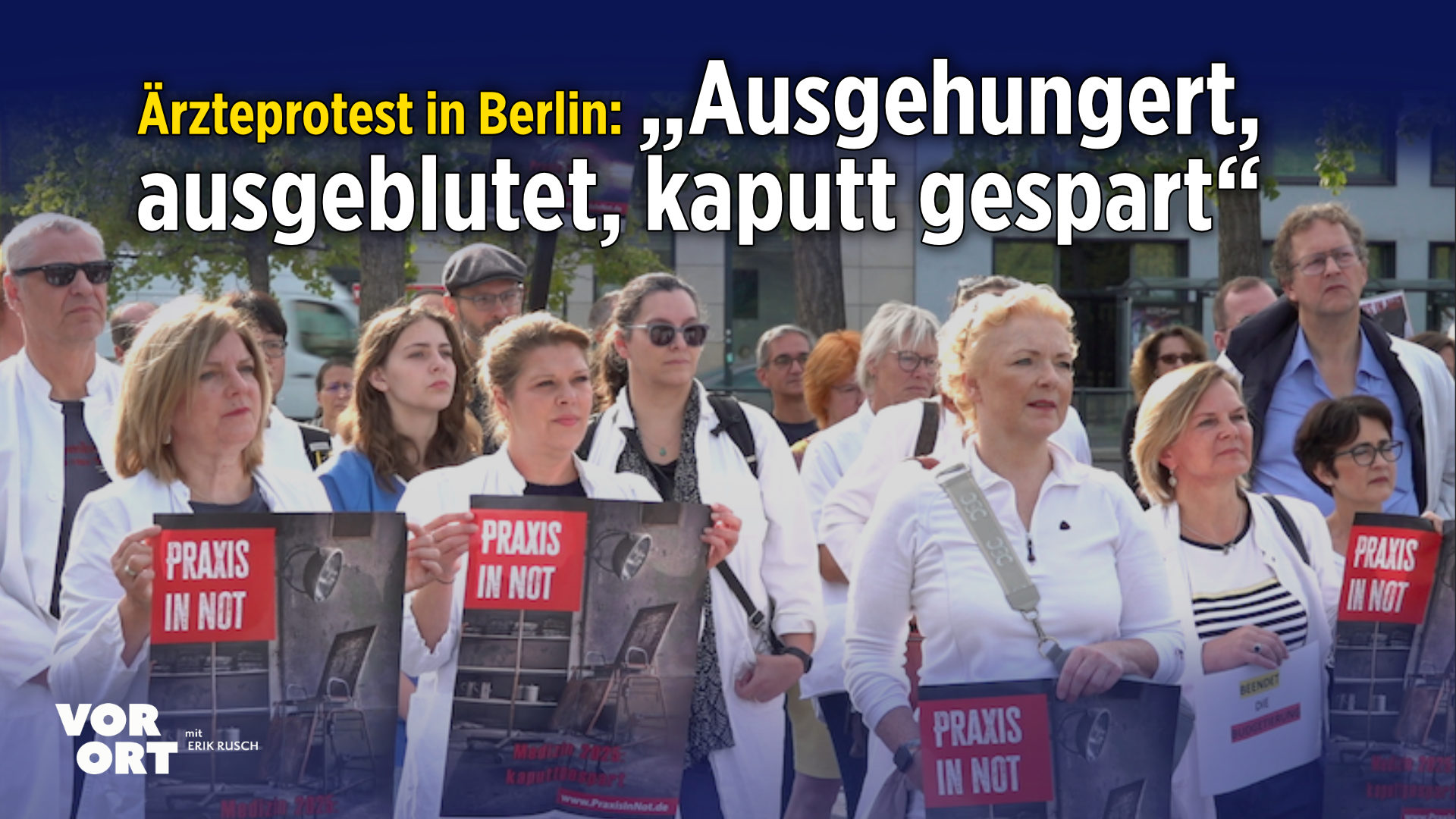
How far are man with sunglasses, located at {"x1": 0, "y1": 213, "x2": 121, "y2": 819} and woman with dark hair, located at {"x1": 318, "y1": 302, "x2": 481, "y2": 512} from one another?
2.06 feet

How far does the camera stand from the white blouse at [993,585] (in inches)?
133

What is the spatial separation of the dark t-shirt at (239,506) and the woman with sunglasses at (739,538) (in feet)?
2.97

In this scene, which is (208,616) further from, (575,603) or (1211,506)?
(1211,506)

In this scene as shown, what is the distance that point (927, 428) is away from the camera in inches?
177

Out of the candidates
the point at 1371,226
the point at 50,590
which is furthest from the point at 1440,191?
the point at 50,590

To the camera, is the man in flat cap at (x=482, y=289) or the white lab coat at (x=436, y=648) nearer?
the white lab coat at (x=436, y=648)

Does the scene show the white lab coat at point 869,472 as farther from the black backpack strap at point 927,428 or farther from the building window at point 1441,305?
the building window at point 1441,305

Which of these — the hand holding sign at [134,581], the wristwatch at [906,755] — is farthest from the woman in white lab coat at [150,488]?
the wristwatch at [906,755]

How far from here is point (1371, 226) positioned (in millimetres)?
26797

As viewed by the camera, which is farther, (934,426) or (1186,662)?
(934,426)

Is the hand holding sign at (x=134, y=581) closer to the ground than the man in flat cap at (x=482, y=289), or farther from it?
closer to the ground

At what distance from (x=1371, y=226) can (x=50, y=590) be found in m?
26.4

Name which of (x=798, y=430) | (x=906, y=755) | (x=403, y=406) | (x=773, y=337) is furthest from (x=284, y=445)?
(x=773, y=337)

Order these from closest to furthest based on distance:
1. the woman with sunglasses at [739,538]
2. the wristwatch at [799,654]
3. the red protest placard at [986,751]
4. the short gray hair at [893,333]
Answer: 1. the red protest placard at [986,751]
2. the woman with sunglasses at [739,538]
3. the wristwatch at [799,654]
4. the short gray hair at [893,333]
